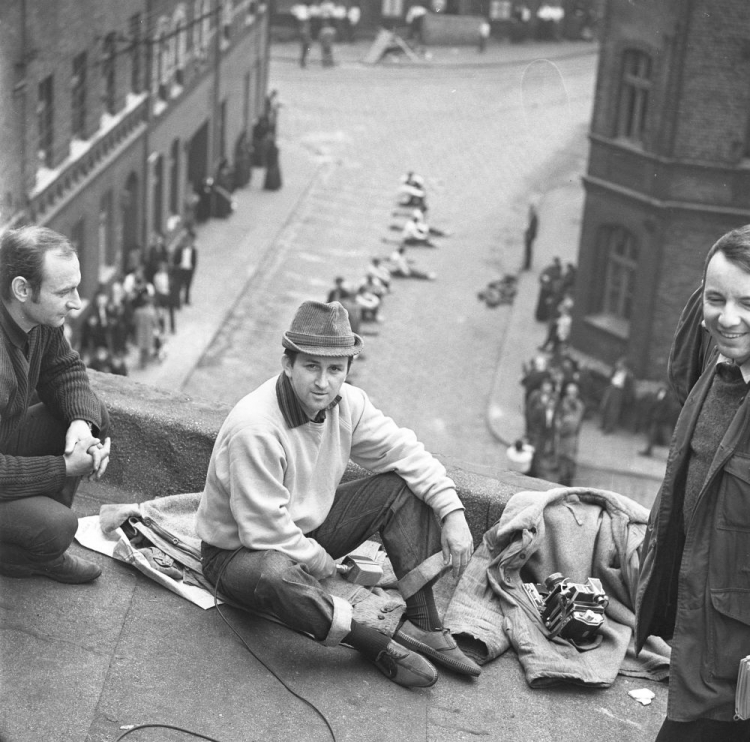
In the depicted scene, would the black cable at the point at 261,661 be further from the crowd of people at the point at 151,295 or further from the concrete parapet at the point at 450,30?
the concrete parapet at the point at 450,30

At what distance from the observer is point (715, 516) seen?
4.76 meters

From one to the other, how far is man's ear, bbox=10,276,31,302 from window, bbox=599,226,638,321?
23.9 m

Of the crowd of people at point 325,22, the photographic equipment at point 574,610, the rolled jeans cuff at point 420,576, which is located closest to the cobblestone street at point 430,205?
the crowd of people at point 325,22

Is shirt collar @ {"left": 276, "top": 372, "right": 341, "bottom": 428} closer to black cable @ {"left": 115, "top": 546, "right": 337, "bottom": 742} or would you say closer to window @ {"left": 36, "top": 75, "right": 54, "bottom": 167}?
black cable @ {"left": 115, "top": 546, "right": 337, "bottom": 742}

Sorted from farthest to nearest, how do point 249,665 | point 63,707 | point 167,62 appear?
point 167,62 < point 249,665 < point 63,707

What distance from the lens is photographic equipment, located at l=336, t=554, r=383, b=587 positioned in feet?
20.2

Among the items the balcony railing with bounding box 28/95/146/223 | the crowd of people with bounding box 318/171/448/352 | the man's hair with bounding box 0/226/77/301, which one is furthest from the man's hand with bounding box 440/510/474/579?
the crowd of people with bounding box 318/171/448/352

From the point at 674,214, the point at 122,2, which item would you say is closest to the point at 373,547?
the point at 674,214

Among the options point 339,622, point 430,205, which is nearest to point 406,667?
point 339,622

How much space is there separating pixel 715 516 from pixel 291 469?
5.24ft

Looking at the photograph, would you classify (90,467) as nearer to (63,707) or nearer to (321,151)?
(63,707)

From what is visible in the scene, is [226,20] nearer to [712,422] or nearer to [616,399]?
[616,399]

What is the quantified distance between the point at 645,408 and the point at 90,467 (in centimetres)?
2282

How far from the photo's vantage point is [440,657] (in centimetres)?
562
